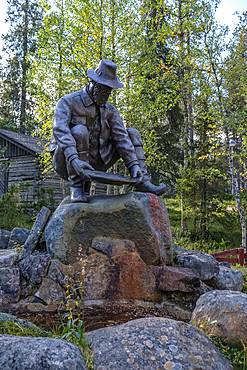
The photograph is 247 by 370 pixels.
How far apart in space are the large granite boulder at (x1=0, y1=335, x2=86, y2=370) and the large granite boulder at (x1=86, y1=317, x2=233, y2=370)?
0.27 metres

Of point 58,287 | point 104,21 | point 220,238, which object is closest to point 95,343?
point 58,287

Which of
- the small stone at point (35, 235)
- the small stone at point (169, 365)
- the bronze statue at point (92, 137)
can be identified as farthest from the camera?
the bronze statue at point (92, 137)

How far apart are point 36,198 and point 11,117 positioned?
37.6ft

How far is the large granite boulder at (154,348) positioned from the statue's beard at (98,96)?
256 centimetres

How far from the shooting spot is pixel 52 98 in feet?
35.8

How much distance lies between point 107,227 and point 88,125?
132cm

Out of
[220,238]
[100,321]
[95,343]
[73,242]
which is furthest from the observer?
[220,238]

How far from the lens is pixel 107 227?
3410 mm

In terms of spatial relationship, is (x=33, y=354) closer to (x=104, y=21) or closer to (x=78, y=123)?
(x=78, y=123)

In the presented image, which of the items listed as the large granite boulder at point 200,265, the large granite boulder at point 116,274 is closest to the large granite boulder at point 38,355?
the large granite boulder at point 116,274

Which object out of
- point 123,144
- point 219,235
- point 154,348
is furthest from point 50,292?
point 219,235

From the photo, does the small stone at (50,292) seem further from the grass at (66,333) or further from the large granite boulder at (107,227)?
the grass at (66,333)

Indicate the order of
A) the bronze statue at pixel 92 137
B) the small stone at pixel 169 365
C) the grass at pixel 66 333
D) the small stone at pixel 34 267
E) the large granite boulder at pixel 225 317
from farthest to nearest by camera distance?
the bronze statue at pixel 92 137 → the small stone at pixel 34 267 → the large granite boulder at pixel 225 317 → the grass at pixel 66 333 → the small stone at pixel 169 365

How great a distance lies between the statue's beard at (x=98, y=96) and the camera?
3.69m
